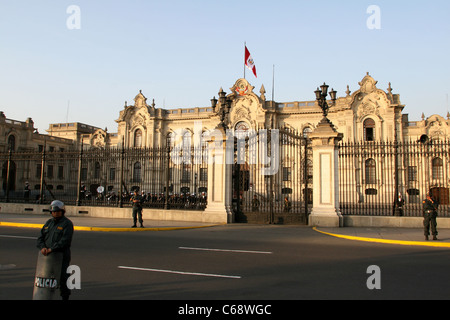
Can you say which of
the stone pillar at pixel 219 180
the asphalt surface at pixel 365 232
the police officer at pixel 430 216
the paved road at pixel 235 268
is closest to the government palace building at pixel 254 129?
the stone pillar at pixel 219 180

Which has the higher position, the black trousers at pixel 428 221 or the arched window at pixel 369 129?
the arched window at pixel 369 129

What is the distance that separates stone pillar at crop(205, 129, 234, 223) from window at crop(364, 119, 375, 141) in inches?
1265

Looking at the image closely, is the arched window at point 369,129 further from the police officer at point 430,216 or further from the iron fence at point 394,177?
the police officer at point 430,216

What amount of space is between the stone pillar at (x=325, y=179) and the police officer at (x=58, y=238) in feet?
39.8

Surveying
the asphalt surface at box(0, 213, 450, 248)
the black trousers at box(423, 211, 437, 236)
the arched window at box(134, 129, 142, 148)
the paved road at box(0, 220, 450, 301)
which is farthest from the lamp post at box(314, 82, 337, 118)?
the arched window at box(134, 129, 142, 148)

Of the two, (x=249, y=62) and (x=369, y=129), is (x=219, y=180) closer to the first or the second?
(x=249, y=62)

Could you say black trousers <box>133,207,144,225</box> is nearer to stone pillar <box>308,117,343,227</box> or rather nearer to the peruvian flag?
stone pillar <box>308,117,343,227</box>

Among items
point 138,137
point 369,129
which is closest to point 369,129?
point 369,129

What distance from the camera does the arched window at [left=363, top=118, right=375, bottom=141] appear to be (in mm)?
43438

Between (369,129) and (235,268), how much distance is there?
41.1 m

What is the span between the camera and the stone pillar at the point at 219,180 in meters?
16.6

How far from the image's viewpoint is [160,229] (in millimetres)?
14273

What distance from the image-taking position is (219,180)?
16.7 meters
